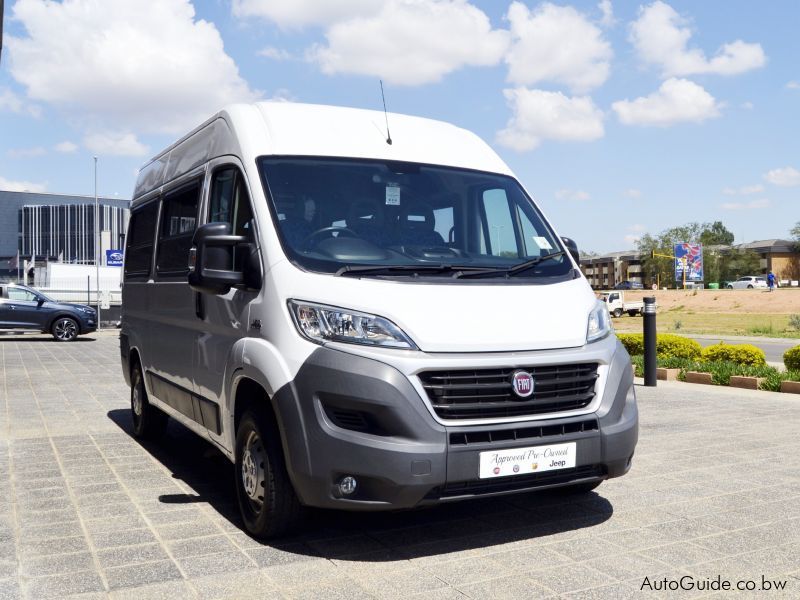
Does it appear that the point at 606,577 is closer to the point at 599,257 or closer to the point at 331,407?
the point at 331,407

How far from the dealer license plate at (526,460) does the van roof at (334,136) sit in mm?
2064

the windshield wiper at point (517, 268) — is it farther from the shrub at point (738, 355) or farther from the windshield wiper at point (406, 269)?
the shrub at point (738, 355)

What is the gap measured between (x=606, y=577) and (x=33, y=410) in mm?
8035

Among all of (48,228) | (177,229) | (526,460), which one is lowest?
(526,460)

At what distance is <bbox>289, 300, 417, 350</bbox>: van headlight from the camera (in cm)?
411

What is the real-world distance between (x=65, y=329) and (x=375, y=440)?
2309 centimetres

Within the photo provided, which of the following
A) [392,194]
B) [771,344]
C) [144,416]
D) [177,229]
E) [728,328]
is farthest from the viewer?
[728,328]

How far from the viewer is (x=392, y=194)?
16.8 ft

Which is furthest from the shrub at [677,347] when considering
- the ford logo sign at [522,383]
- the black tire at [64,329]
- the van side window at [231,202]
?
the black tire at [64,329]

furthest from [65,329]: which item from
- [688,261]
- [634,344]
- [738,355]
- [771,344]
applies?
[688,261]

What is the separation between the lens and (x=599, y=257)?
633ft

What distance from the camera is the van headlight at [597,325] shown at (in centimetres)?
462

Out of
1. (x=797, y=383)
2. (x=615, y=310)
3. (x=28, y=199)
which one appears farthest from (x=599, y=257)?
(x=797, y=383)

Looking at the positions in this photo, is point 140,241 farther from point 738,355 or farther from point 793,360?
point 738,355
